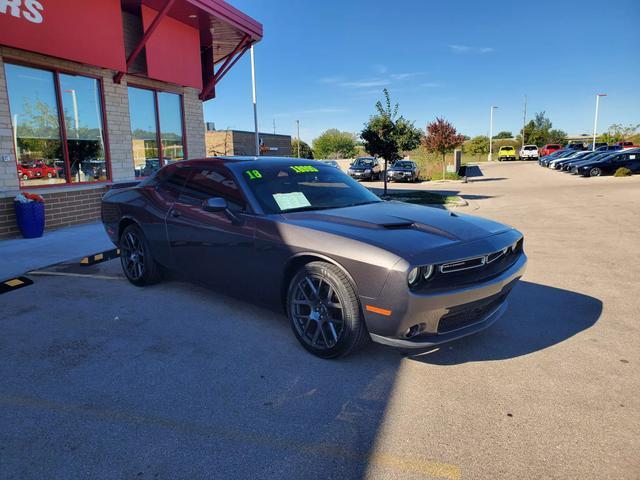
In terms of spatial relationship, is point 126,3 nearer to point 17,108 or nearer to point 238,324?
point 17,108

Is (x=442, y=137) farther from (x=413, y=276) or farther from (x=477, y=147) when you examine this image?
(x=477, y=147)

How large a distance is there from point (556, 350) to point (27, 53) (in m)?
10.6

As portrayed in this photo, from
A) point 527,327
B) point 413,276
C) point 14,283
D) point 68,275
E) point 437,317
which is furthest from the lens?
point 68,275

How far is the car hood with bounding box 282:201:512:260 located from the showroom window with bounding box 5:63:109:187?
823cm

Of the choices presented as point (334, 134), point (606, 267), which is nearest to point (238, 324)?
point (606, 267)

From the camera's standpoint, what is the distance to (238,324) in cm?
425

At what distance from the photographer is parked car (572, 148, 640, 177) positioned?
86.1 feet

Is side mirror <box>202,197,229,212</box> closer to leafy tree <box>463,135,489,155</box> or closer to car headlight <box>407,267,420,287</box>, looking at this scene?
car headlight <box>407,267,420,287</box>

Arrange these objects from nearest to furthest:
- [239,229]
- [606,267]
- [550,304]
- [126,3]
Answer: [239,229] → [550,304] → [606,267] → [126,3]

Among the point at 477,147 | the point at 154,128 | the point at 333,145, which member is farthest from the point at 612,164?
the point at 333,145

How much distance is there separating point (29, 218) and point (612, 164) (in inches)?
1162

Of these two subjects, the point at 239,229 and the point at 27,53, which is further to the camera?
the point at 27,53

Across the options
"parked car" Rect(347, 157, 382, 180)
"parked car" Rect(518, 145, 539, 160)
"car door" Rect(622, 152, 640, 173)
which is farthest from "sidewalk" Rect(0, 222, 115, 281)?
"parked car" Rect(518, 145, 539, 160)

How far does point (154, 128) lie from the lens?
→ 43.0 feet
